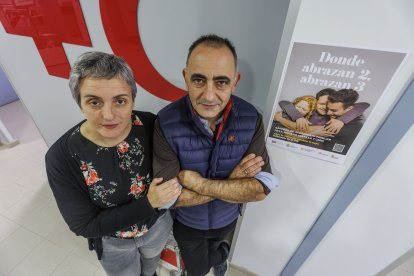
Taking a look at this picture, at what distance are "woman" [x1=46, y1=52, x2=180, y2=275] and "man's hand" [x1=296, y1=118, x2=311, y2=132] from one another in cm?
64

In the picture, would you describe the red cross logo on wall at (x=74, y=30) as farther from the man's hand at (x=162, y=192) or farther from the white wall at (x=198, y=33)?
the man's hand at (x=162, y=192)

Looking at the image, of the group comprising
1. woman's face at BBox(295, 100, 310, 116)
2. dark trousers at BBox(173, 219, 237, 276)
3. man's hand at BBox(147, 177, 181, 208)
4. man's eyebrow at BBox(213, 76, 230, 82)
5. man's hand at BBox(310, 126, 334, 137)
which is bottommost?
dark trousers at BBox(173, 219, 237, 276)

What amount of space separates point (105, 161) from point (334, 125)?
1046mm

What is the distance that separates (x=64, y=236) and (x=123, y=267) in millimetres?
1216

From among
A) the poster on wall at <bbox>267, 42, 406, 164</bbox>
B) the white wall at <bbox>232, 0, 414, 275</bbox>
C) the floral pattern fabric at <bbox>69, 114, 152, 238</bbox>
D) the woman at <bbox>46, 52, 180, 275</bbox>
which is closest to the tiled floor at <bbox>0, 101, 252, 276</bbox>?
the white wall at <bbox>232, 0, 414, 275</bbox>

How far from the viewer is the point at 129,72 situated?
0.88 meters

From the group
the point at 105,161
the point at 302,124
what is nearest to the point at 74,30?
the point at 105,161

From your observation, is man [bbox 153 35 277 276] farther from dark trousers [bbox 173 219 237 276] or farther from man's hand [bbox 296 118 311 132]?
dark trousers [bbox 173 219 237 276]

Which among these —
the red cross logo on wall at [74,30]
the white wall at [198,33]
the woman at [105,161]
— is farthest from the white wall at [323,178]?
the red cross logo on wall at [74,30]

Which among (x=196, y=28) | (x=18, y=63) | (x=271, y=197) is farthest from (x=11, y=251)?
(x=196, y=28)

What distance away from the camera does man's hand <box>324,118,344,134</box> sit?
87cm

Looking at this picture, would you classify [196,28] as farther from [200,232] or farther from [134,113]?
[200,232]

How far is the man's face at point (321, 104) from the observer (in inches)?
32.9

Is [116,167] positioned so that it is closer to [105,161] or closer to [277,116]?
[105,161]
